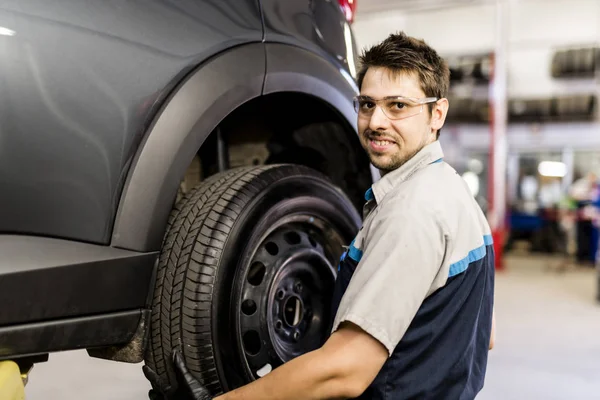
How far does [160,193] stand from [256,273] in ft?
1.22

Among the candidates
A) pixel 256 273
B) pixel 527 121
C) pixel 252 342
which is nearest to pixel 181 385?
pixel 252 342

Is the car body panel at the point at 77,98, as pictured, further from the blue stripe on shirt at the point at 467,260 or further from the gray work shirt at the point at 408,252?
the blue stripe on shirt at the point at 467,260

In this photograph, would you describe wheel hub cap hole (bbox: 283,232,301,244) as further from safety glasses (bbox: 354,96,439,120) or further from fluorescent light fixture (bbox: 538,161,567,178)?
fluorescent light fixture (bbox: 538,161,567,178)

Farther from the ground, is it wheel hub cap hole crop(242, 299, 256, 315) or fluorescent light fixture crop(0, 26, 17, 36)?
fluorescent light fixture crop(0, 26, 17, 36)

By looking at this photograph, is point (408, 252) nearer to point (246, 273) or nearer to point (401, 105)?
point (401, 105)

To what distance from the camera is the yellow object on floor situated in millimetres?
1014

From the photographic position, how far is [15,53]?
3.30 feet

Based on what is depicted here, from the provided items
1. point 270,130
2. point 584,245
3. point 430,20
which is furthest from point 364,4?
point 270,130

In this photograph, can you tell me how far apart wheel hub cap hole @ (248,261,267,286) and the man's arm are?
1.48ft

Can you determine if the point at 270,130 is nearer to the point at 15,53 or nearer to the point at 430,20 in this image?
the point at 15,53

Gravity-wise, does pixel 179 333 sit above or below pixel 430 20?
below

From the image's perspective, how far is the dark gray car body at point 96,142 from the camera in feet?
3.35

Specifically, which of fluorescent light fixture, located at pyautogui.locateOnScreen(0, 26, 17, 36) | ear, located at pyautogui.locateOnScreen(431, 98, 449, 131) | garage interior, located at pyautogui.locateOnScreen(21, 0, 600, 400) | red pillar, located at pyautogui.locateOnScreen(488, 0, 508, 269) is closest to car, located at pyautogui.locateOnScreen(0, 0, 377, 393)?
fluorescent light fixture, located at pyautogui.locateOnScreen(0, 26, 17, 36)

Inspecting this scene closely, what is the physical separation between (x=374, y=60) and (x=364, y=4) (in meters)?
8.71
